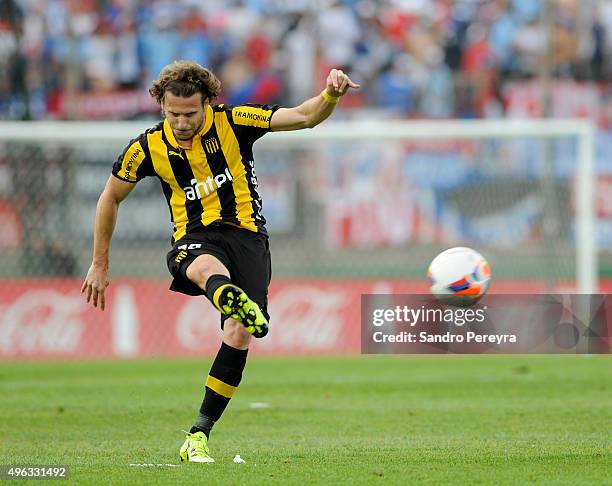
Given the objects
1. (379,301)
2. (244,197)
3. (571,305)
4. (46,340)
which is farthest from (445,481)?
(46,340)

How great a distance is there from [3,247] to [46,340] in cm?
134

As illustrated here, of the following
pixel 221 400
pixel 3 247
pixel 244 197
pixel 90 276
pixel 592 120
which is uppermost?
pixel 592 120

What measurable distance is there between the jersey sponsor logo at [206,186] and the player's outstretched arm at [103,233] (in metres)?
0.36

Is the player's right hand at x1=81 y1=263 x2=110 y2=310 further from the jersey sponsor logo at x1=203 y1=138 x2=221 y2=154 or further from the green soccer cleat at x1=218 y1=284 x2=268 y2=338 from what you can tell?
the green soccer cleat at x1=218 y1=284 x2=268 y2=338

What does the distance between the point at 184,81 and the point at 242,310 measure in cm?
143

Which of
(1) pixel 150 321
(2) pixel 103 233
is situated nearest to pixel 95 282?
(2) pixel 103 233

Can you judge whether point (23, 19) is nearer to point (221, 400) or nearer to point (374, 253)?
point (374, 253)

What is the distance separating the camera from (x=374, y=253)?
16.0 metres

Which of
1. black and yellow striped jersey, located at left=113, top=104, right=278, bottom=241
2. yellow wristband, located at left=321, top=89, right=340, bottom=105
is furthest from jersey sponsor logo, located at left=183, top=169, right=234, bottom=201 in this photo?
yellow wristband, located at left=321, top=89, right=340, bottom=105

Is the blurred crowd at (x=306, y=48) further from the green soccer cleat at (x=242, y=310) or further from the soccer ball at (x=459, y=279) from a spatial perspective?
the green soccer cleat at (x=242, y=310)

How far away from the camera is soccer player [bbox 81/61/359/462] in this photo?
264 inches

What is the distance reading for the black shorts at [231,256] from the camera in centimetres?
684

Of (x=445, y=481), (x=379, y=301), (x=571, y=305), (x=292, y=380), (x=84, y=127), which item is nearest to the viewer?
(x=445, y=481)

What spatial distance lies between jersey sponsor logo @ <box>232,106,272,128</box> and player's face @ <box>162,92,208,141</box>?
24 cm
